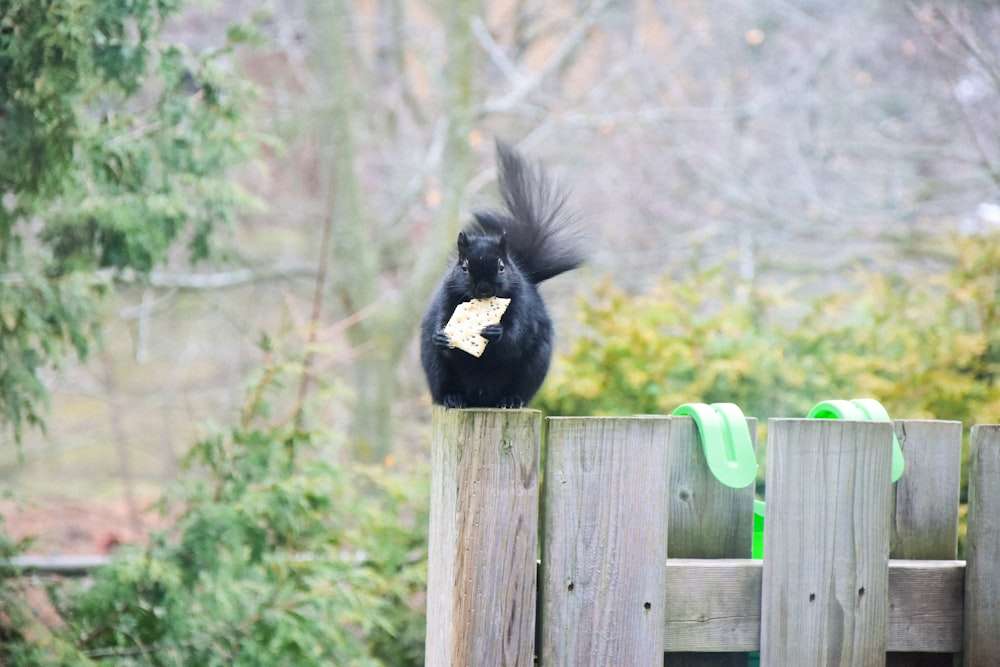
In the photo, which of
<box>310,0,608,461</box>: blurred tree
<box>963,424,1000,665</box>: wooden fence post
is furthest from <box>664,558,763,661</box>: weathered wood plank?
<box>310,0,608,461</box>: blurred tree

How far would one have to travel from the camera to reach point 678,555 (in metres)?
1.79

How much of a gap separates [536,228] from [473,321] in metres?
0.62

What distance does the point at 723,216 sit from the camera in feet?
27.2

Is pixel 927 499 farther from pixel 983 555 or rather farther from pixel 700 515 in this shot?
pixel 700 515

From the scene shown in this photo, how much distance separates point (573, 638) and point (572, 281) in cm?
643

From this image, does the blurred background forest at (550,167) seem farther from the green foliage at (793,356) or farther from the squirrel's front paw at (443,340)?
the squirrel's front paw at (443,340)

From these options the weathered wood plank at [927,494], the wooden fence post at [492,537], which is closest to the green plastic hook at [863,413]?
the weathered wood plank at [927,494]

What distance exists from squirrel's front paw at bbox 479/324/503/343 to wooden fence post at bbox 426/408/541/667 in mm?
533

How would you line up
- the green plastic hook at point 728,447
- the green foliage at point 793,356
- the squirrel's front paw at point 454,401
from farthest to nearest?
the green foliage at point 793,356 < the squirrel's front paw at point 454,401 < the green plastic hook at point 728,447

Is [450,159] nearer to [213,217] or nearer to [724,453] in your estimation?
[213,217]

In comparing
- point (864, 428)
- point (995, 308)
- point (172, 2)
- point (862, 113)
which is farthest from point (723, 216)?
point (864, 428)

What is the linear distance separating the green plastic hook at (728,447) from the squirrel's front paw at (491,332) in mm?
561

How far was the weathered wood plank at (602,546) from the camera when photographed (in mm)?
1631

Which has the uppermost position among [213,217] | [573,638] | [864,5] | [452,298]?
[864,5]
